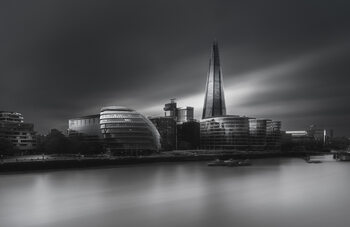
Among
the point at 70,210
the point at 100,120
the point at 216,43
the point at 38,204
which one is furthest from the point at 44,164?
the point at 216,43

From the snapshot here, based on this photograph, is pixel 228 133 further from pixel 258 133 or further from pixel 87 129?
pixel 87 129

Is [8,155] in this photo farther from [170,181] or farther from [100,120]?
[170,181]

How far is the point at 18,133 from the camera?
9581 cm

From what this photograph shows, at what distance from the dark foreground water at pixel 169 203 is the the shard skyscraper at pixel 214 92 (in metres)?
131

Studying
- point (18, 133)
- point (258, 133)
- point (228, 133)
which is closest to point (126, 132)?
point (18, 133)

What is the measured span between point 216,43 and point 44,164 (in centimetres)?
14089

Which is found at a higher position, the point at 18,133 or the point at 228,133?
the point at 18,133

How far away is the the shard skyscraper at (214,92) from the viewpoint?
16950cm

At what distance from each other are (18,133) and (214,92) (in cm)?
9762

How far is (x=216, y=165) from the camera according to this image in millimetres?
72438

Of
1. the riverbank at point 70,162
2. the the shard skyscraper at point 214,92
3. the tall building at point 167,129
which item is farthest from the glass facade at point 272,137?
the riverbank at point 70,162

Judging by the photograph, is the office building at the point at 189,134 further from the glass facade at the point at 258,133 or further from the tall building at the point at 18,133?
the tall building at the point at 18,133

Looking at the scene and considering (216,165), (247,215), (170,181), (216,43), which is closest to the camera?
(247,215)

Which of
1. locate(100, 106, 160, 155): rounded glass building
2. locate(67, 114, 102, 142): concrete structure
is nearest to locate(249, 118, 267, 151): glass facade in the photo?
locate(100, 106, 160, 155): rounded glass building
